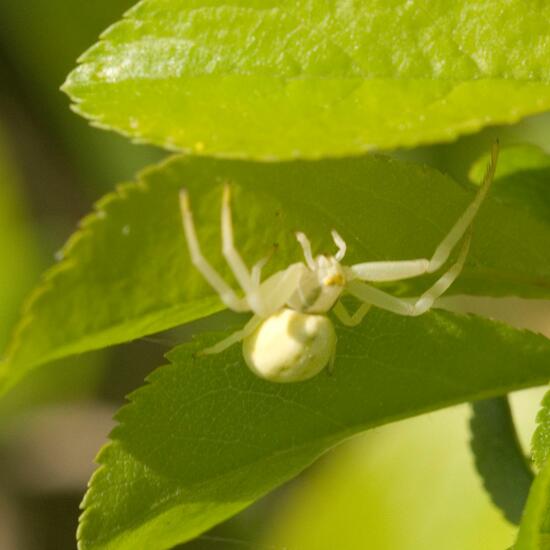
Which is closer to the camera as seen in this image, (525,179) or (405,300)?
(405,300)

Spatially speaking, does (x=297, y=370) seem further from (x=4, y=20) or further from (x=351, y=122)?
(x=4, y=20)

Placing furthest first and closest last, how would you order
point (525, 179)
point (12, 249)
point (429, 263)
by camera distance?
point (12, 249) → point (525, 179) → point (429, 263)

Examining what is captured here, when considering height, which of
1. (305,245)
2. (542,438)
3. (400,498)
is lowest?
(400,498)

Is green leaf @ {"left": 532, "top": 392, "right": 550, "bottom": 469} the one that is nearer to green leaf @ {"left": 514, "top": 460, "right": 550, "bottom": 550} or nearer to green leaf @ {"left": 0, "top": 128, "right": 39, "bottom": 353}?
green leaf @ {"left": 514, "top": 460, "right": 550, "bottom": 550}

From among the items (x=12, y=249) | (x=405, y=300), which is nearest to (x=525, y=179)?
(x=405, y=300)

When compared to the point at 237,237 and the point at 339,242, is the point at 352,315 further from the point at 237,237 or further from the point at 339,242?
the point at 237,237

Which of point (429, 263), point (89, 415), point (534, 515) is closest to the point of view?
point (534, 515)

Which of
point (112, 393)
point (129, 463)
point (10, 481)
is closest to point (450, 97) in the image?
point (129, 463)
